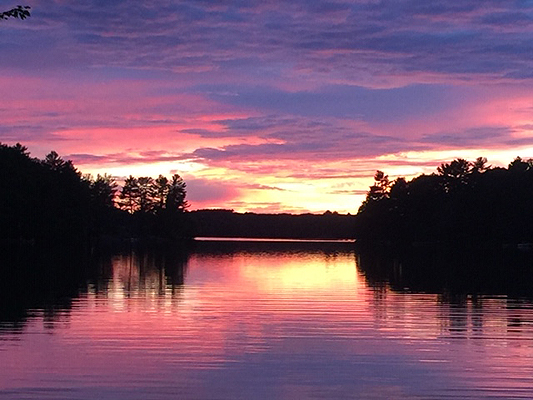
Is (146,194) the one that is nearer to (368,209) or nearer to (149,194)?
(149,194)

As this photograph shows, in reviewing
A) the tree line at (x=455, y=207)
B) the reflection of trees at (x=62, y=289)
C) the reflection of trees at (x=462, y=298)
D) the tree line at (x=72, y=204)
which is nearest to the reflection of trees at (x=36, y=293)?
the reflection of trees at (x=62, y=289)

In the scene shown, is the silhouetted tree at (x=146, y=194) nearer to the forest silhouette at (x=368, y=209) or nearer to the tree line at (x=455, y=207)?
the forest silhouette at (x=368, y=209)

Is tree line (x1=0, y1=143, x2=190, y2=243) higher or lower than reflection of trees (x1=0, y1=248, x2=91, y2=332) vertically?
higher

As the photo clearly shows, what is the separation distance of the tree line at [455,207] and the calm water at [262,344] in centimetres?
7819

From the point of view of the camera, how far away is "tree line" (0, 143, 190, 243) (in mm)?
94500

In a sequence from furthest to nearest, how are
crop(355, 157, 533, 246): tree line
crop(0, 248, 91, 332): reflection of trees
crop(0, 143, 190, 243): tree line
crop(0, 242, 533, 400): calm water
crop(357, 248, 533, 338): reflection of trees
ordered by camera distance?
crop(355, 157, 533, 246): tree line → crop(0, 143, 190, 243): tree line → crop(357, 248, 533, 338): reflection of trees → crop(0, 248, 91, 332): reflection of trees → crop(0, 242, 533, 400): calm water

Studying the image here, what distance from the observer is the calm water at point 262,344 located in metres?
14.1

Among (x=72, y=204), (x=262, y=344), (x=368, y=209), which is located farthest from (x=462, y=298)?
(x=368, y=209)

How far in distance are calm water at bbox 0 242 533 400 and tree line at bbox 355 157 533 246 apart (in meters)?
78.2

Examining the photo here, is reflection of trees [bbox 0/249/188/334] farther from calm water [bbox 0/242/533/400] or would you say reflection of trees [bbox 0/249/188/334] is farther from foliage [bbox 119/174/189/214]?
foliage [bbox 119/174/189/214]

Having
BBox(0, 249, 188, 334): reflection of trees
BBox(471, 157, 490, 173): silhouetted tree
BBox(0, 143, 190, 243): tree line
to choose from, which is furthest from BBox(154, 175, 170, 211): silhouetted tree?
BBox(0, 249, 188, 334): reflection of trees

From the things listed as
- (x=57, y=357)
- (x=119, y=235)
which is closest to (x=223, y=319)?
(x=57, y=357)

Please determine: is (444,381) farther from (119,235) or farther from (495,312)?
(119,235)

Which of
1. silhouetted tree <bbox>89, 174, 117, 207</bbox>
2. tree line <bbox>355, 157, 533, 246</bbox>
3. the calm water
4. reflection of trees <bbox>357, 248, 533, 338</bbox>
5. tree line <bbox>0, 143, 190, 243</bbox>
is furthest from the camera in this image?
silhouetted tree <bbox>89, 174, 117, 207</bbox>
